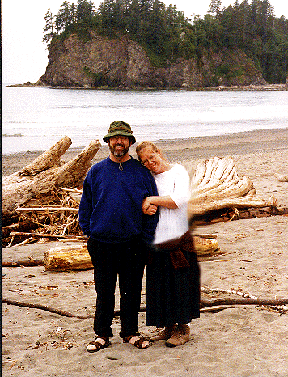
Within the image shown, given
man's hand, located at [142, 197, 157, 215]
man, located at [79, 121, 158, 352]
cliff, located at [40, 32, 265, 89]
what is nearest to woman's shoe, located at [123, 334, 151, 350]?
man, located at [79, 121, 158, 352]

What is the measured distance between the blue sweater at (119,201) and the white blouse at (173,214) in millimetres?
55

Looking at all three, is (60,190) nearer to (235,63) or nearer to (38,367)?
(38,367)

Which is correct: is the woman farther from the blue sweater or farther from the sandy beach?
the sandy beach

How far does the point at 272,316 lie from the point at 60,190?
4558 mm

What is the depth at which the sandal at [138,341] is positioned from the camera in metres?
3.51

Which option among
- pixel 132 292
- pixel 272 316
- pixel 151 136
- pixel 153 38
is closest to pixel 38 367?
pixel 132 292

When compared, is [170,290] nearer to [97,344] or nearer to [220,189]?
[97,344]

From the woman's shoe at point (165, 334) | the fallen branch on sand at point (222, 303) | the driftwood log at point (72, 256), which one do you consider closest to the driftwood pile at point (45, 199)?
the driftwood log at point (72, 256)

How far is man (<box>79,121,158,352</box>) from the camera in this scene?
10.8ft

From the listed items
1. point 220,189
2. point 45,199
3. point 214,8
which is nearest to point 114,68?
point 214,8

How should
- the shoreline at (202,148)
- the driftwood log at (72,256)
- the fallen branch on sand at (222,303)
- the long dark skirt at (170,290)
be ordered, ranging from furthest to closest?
the shoreline at (202,148)
the driftwood log at (72,256)
the fallen branch on sand at (222,303)
the long dark skirt at (170,290)

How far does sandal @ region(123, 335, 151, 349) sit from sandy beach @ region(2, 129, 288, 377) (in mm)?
36

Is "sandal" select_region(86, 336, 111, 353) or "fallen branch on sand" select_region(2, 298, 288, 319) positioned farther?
"fallen branch on sand" select_region(2, 298, 288, 319)

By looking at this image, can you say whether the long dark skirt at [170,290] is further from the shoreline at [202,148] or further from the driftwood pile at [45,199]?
the shoreline at [202,148]
